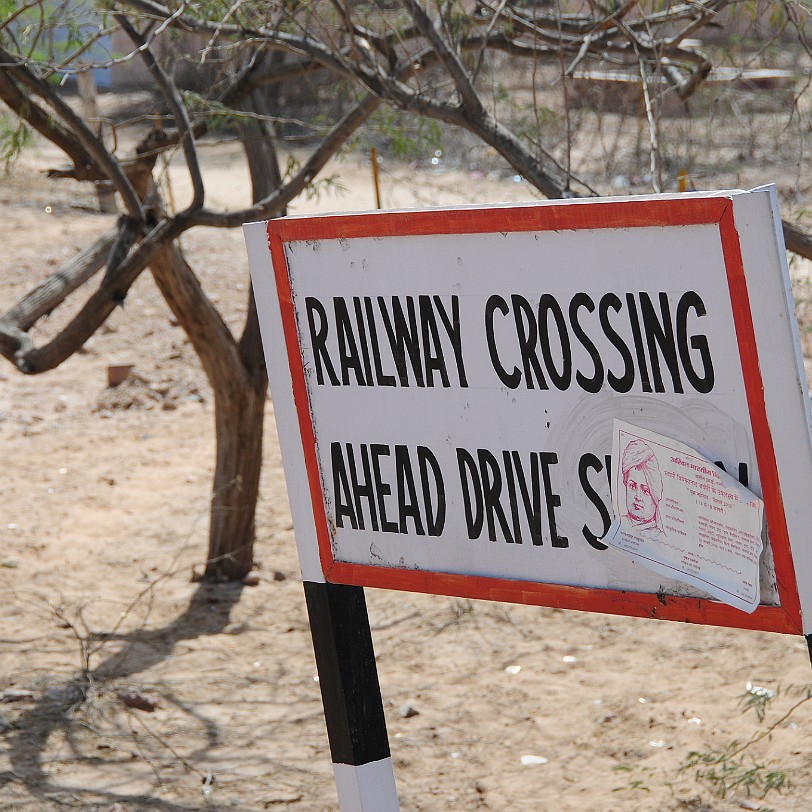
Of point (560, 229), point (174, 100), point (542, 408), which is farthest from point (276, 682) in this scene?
point (560, 229)

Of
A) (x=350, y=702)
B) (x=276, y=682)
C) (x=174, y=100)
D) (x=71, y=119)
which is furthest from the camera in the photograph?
(x=276, y=682)

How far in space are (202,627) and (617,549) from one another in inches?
127

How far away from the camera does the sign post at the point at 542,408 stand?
4.22 feet

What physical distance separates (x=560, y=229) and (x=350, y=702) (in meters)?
0.83

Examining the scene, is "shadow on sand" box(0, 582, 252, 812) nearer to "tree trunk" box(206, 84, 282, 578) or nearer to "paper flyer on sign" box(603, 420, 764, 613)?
"tree trunk" box(206, 84, 282, 578)

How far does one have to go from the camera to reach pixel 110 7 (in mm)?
3973

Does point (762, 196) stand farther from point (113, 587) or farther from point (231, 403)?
point (113, 587)

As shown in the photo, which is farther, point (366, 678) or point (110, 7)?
point (110, 7)

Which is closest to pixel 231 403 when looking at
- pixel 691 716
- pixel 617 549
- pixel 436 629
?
pixel 436 629

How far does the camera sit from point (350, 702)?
5.65 feet

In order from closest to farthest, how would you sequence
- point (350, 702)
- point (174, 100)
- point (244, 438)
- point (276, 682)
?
point (350, 702)
point (174, 100)
point (276, 682)
point (244, 438)

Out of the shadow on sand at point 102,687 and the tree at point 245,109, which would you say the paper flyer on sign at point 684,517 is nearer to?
the tree at point 245,109

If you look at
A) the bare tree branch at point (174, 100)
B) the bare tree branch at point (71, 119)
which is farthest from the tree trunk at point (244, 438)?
the bare tree branch at point (71, 119)

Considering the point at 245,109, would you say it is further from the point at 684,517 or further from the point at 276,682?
the point at 684,517
